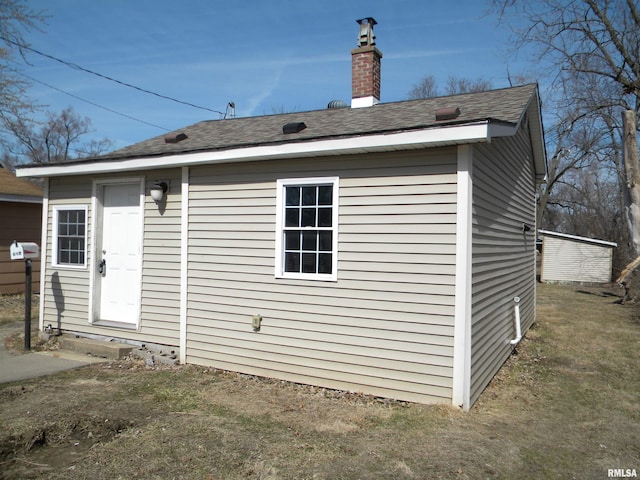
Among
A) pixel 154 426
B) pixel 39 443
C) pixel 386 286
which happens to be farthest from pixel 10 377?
pixel 386 286

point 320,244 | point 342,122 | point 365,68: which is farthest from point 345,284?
point 365,68

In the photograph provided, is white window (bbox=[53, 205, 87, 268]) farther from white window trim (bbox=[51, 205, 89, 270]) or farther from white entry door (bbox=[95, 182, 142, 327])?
white entry door (bbox=[95, 182, 142, 327])

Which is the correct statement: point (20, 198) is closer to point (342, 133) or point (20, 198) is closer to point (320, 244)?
point (320, 244)

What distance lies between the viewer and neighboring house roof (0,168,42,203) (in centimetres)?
1203

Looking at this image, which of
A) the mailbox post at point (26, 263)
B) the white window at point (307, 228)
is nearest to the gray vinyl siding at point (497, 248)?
the white window at point (307, 228)

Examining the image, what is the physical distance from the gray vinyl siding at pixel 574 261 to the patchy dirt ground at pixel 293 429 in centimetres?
1601

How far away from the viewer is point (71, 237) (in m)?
7.90

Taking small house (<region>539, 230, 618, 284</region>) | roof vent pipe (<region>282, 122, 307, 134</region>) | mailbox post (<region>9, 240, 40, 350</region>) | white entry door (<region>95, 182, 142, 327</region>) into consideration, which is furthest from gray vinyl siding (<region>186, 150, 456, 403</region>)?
small house (<region>539, 230, 618, 284</region>)

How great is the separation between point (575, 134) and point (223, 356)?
26958 mm

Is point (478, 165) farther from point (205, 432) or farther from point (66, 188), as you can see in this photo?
point (66, 188)

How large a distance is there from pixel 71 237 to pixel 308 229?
447cm

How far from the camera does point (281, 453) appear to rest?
3912mm

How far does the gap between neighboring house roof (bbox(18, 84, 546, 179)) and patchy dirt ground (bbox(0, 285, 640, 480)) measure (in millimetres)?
2807

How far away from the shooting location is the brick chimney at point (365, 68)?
834 centimetres
